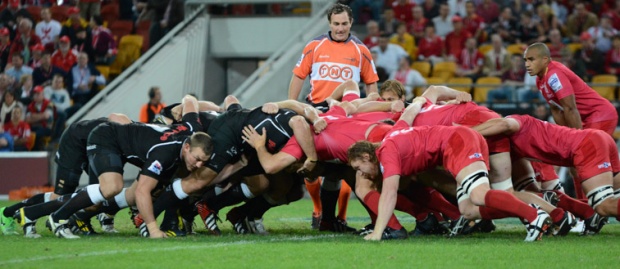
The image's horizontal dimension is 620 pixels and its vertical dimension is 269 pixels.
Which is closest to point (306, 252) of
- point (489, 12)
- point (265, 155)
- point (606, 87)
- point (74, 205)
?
point (265, 155)

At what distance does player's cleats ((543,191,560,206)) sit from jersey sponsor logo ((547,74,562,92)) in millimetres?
1208

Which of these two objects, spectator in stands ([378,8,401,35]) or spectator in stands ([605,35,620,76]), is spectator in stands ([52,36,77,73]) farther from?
spectator in stands ([605,35,620,76])

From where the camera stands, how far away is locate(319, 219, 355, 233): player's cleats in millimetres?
10953

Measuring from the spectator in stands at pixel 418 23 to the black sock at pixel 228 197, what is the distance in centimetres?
952

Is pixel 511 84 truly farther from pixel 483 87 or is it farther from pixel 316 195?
pixel 316 195

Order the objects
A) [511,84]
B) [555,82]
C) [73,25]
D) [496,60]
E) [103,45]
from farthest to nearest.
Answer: [73,25], [103,45], [496,60], [511,84], [555,82]

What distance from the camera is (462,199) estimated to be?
9266 millimetres

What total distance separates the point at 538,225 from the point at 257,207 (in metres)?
3.05

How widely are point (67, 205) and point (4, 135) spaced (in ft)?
29.2

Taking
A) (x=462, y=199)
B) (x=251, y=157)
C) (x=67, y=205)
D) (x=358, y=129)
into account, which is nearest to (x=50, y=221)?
(x=67, y=205)

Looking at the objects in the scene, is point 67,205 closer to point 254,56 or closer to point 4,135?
point 4,135

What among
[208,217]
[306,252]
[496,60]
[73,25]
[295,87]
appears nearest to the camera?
[306,252]

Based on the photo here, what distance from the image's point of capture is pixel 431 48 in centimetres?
1917

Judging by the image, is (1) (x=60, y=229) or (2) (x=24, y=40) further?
(2) (x=24, y=40)
